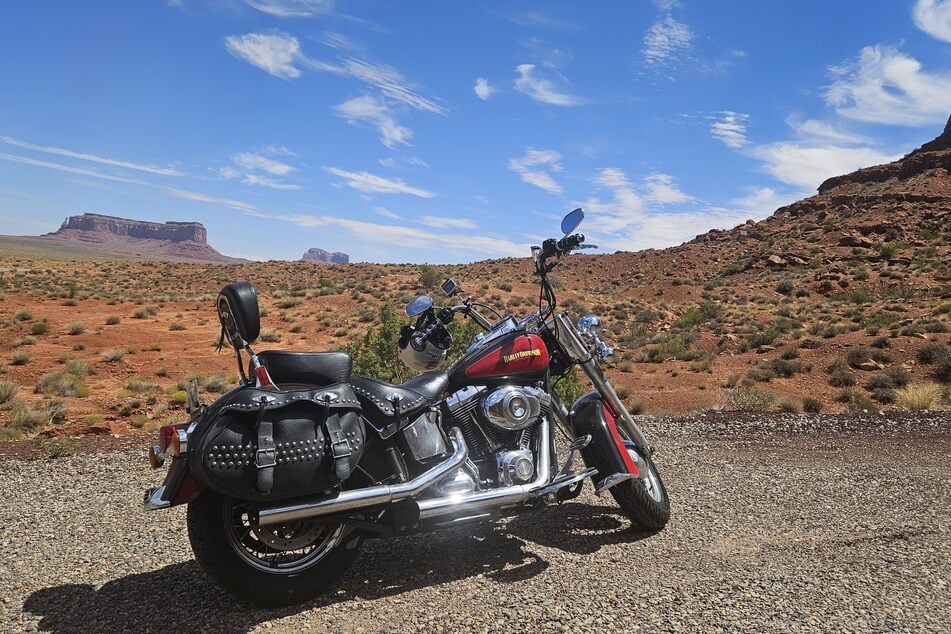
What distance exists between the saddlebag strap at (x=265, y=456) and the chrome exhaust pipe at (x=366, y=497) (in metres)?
0.19

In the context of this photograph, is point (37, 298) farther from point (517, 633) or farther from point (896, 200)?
point (896, 200)

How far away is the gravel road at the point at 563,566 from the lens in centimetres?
344

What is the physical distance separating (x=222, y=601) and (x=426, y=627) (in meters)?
1.20

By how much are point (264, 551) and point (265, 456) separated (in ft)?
2.54

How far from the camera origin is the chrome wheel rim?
11.4 feet

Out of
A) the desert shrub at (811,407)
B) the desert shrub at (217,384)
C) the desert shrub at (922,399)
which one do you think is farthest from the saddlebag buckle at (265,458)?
the desert shrub at (217,384)

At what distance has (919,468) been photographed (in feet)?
23.0

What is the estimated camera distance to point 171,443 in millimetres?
3389

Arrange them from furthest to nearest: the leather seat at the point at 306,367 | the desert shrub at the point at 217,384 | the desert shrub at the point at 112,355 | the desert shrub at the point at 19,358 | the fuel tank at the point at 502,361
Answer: the desert shrub at the point at 112,355 < the desert shrub at the point at 19,358 < the desert shrub at the point at 217,384 < the fuel tank at the point at 502,361 < the leather seat at the point at 306,367

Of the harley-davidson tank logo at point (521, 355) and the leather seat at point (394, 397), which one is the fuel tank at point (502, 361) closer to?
the harley-davidson tank logo at point (521, 355)

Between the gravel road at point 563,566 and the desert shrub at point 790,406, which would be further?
the desert shrub at point 790,406

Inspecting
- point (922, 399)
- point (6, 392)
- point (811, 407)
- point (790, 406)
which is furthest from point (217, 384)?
point (922, 399)

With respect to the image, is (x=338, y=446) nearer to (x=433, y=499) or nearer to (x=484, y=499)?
(x=433, y=499)

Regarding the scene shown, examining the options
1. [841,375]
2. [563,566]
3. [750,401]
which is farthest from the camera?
[841,375]
